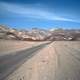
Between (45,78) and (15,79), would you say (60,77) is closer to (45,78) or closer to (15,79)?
(45,78)

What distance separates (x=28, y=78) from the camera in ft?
33.4

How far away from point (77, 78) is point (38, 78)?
2.07 meters

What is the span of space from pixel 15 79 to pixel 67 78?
2.77 m

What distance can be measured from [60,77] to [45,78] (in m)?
0.87

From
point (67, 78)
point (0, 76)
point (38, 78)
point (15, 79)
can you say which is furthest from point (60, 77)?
point (0, 76)

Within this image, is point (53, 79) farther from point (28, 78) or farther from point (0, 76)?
point (0, 76)

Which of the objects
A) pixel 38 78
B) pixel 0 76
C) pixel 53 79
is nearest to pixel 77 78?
pixel 53 79

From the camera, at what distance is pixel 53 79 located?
1014cm

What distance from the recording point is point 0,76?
416 inches

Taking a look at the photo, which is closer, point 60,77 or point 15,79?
point 15,79

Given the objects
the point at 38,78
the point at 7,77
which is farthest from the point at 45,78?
the point at 7,77

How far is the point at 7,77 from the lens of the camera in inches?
406

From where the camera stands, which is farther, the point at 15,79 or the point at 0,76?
the point at 0,76

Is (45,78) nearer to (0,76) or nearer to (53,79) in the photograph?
(53,79)
